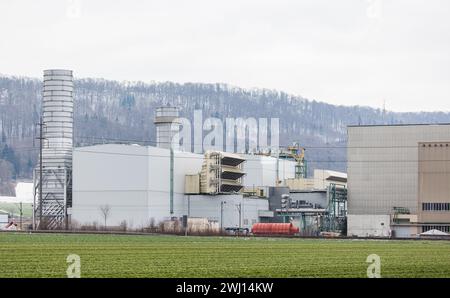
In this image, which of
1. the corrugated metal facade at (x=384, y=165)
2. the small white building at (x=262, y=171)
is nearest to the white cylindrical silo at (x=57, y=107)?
the small white building at (x=262, y=171)

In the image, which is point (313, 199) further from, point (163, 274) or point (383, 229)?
point (163, 274)

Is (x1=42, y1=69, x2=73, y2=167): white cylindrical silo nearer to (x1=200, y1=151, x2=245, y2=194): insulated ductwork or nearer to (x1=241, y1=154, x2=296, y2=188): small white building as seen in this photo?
(x1=200, y1=151, x2=245, y2=194): insulated ductwork

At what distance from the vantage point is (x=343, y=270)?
33188 millimetres

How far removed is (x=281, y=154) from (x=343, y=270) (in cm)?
11094

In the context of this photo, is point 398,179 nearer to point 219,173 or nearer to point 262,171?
point 219,173

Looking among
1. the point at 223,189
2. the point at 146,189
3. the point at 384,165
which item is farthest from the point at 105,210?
the point at 384,165

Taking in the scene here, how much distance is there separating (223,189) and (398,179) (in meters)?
20.3

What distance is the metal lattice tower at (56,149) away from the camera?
114250 millimetres

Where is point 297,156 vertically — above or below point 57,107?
below

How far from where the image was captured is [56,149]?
116 m

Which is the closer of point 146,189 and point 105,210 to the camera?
point 146,189

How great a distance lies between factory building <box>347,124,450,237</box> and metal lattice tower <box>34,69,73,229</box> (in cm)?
3242

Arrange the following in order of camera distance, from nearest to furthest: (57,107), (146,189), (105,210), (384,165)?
1. (146,189)
2. (105,210)
3. (384,165)
4. (57,107)

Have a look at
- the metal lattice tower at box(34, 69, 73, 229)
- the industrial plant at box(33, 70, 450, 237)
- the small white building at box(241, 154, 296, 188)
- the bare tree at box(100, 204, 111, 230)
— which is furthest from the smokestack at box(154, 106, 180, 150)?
the bare tree at box(100, 204, 111, 230)
